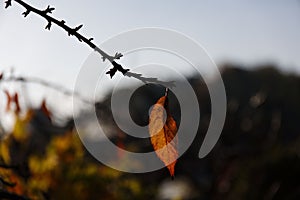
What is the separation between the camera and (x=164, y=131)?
2.66ft

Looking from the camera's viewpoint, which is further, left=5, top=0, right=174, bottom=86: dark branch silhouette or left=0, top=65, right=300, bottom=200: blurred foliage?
left=0, top=65, right=300, bottom=200: blurred foliage

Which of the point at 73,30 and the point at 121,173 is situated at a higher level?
the point at 73,30

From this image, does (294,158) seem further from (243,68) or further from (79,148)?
(243,68)

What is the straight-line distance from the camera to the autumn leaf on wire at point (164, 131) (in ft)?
2.63

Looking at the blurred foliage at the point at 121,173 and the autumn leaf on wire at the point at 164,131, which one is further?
the blurred foliage at the point at 121,173

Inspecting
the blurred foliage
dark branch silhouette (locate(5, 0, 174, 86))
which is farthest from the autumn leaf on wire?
the blurred foliage

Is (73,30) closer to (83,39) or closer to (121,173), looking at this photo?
(83,39)

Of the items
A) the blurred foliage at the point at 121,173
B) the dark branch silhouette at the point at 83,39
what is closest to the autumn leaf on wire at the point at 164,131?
the dark branch silhouette at the point at 83,39

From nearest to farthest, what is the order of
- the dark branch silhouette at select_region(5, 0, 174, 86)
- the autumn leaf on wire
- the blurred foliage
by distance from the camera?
the dark branch silhouette at select_region(5, 0, 174, 86)
the autumn leaf on wire
the blurred foliage

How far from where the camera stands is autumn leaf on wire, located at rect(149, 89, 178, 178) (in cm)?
80

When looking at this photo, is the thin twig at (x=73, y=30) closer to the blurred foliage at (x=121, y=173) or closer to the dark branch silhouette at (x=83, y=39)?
the dark branch silhouette at (x=83, y=39)

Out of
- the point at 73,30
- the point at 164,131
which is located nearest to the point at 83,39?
the point at 73,30

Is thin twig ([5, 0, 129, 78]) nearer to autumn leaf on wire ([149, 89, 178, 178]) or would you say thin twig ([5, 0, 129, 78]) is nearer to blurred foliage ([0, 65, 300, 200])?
autumn leaf on wire ([149, 89, 178, 178])

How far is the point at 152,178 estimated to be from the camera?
7.11m
